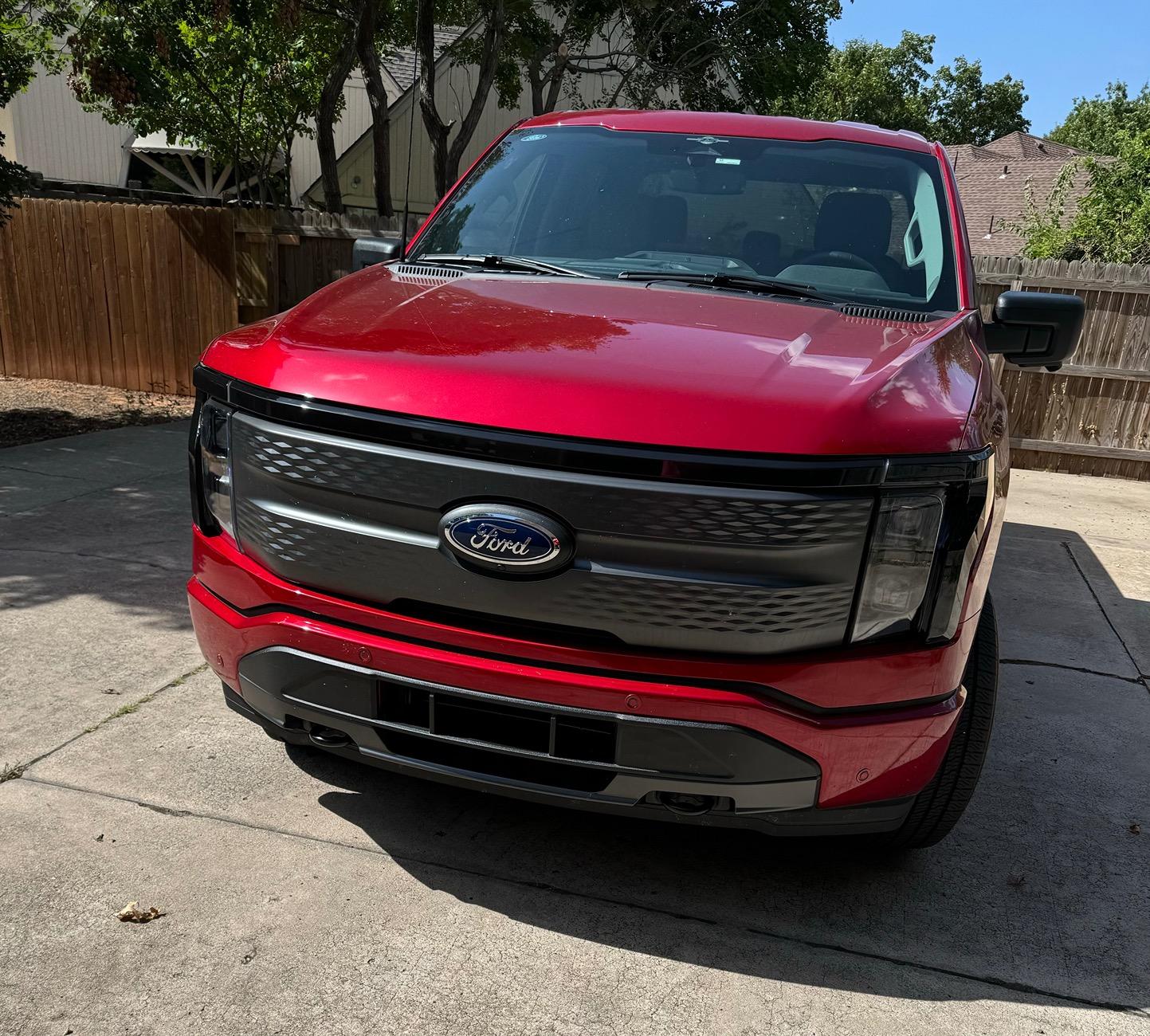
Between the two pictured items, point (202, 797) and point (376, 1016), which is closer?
point (376, 1016)

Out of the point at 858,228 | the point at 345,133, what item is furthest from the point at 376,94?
the point at 345,133

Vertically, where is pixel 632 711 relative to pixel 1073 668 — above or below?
above

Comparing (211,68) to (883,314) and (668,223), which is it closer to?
(668,223)

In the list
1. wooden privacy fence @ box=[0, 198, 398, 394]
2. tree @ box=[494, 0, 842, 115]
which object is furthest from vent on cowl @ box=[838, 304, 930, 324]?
tree @ box=[494, 0, 842, 115]

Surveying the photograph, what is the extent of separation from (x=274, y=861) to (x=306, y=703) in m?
0.61

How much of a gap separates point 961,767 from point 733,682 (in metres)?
0.88

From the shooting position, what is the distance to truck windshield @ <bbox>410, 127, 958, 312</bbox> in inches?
138

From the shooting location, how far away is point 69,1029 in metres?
2.31

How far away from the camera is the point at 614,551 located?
2.31 meters

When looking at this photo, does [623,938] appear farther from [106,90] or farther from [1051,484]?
[106,90]

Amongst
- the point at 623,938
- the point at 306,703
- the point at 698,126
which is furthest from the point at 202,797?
the point at 698,126

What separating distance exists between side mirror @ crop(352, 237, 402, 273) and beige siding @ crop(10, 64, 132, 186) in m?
27.1

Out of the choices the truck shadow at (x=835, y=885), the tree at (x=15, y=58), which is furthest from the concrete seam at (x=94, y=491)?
the truck shadow at (x=835, y=885)

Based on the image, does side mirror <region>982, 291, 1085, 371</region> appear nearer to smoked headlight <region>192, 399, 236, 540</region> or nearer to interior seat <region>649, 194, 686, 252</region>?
interior seat <region>649, 194, 686, 252</region>
